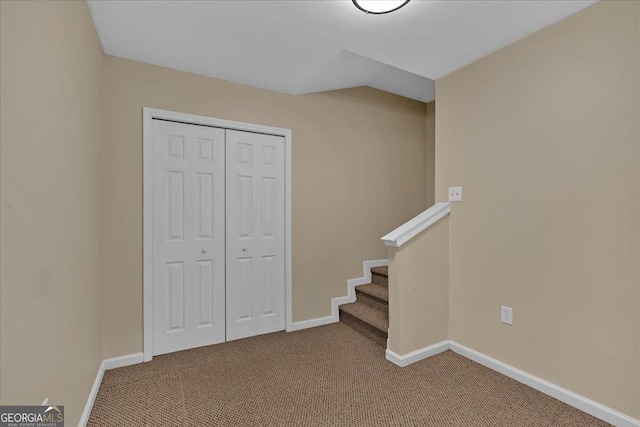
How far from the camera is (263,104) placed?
291 centimetres

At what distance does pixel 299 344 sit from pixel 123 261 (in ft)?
5.15

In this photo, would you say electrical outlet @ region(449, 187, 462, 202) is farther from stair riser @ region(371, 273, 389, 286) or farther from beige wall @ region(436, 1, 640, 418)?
stair riser @ region(371, 273, 389, 286)

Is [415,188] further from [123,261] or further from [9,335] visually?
[9,335]

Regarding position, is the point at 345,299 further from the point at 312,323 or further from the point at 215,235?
the point at 215,235

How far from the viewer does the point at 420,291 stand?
2426 millimetres

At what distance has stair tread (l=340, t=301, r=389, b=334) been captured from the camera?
8.92 ft

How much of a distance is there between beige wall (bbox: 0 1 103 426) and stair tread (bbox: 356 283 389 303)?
90.6 inches

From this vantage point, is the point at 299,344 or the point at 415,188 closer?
the point at 299,344

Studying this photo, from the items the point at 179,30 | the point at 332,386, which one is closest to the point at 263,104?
the point at 179,30

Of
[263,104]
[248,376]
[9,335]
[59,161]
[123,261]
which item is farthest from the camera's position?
[263,104]

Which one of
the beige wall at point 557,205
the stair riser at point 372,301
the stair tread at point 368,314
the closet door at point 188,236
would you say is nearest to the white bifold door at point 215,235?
the closet door at point 188,236

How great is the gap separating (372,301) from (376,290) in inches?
5.0

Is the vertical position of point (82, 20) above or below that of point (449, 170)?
above

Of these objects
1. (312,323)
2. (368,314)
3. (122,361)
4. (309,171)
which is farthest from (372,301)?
(122,361)
